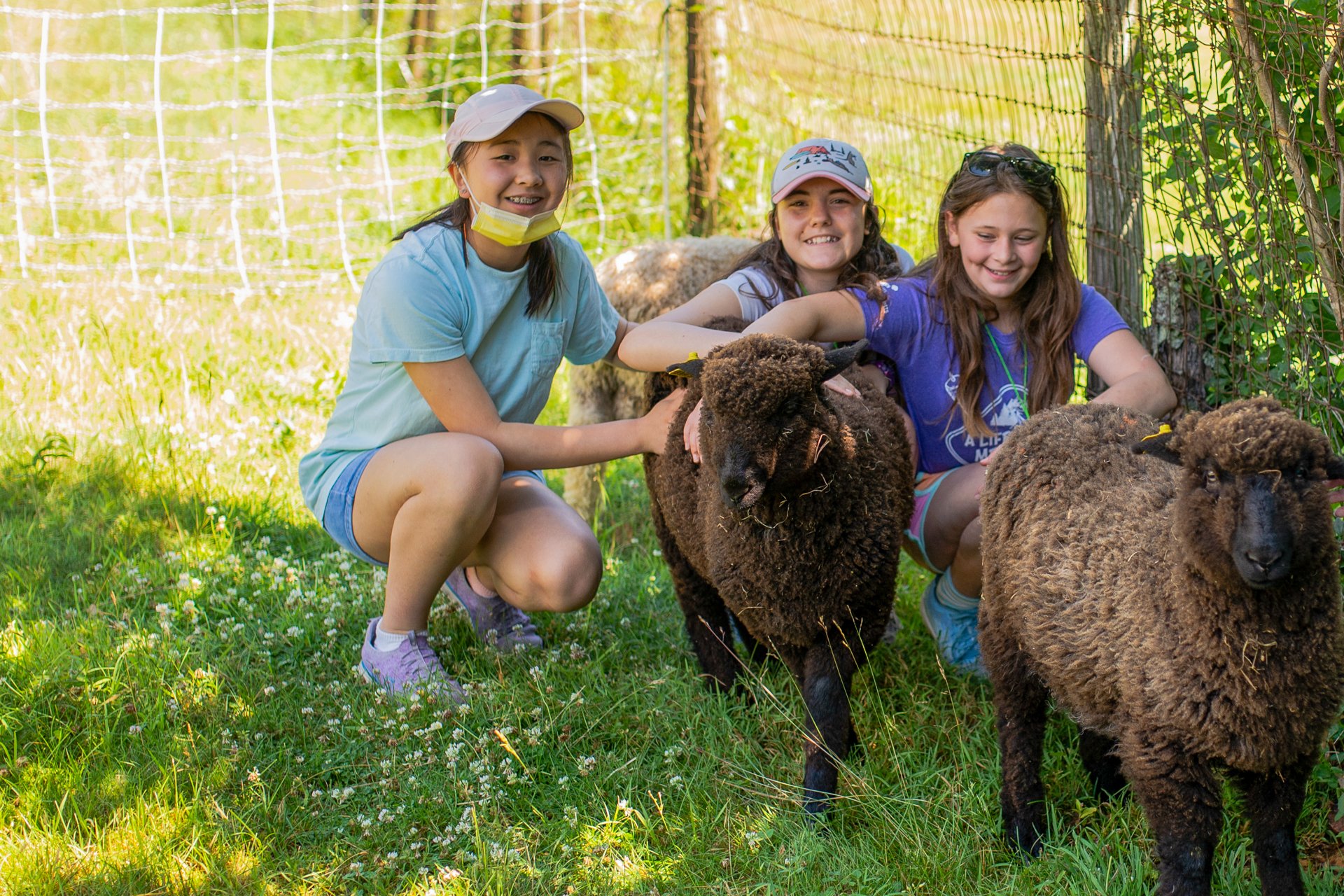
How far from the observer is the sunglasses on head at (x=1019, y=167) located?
151 inches

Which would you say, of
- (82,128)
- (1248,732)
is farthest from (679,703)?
(82,128)

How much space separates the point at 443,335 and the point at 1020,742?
224 centimetres

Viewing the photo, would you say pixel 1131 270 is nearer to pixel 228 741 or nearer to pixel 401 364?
pixel 401 364

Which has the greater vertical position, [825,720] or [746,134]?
[746,134]

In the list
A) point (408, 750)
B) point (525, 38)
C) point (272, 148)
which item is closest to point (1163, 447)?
point (408, 750)

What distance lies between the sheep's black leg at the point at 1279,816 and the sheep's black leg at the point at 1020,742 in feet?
2.09

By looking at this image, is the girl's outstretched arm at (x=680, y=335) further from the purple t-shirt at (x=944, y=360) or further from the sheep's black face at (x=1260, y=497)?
the sheep's black face at (x=1260, y=497)

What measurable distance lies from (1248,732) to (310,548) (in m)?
4.08

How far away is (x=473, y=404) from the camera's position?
13.3 feet

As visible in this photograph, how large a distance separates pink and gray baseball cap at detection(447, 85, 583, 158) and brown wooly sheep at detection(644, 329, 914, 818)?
1.02m

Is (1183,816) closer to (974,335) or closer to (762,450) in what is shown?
(762,450)

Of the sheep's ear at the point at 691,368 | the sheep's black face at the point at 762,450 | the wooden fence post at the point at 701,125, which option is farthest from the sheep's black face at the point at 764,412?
the wooden fence post at the point at 701,125

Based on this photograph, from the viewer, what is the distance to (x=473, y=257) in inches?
161

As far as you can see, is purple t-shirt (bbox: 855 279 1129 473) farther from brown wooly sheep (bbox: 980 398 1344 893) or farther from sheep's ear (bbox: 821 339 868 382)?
brown wooly sheep (bbox: 980 398 1344 893)
